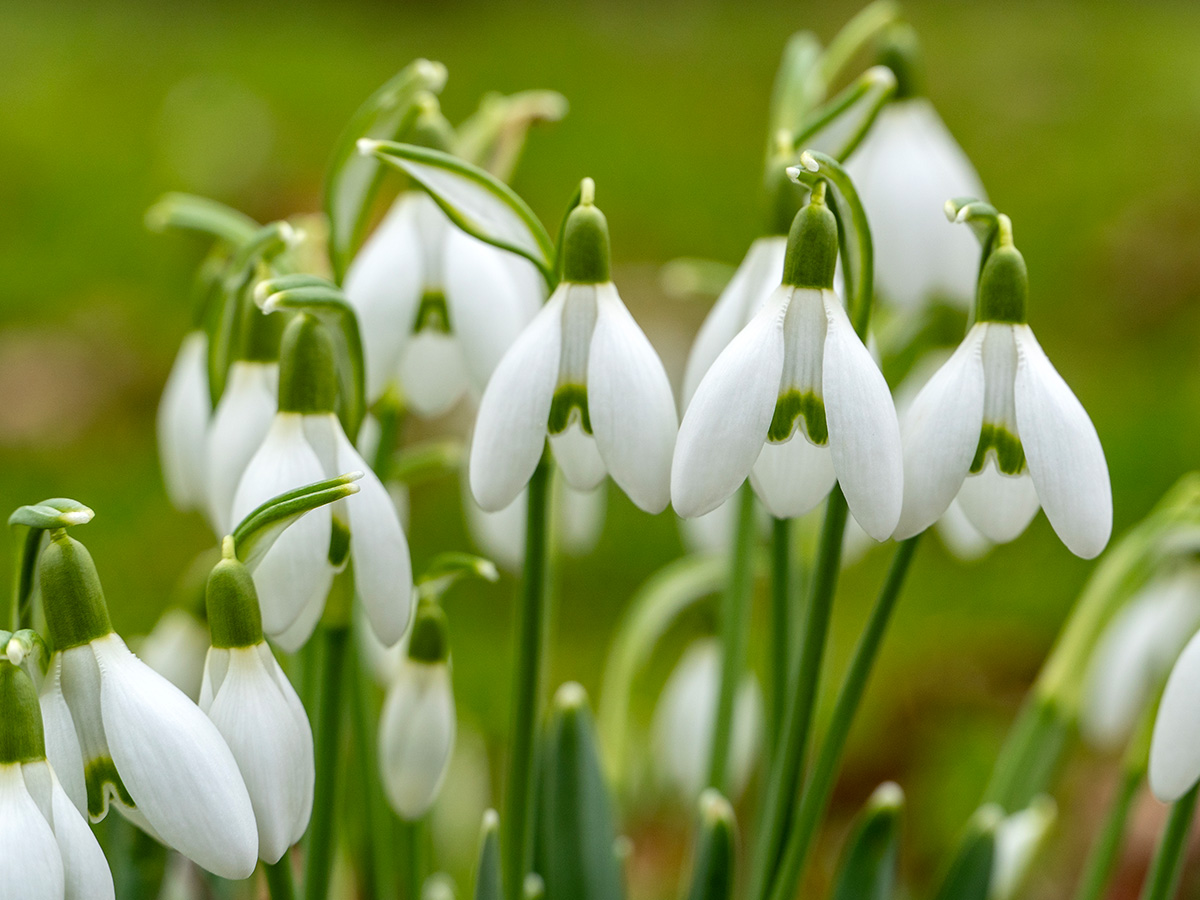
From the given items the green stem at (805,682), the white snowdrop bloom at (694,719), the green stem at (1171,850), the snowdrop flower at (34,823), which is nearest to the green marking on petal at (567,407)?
the green stem at (805,682)

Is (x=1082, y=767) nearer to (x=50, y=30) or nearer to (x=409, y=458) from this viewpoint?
(x=409, y=458)

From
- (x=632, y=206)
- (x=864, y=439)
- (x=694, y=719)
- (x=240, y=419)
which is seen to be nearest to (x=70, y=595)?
(x=240, y=419)

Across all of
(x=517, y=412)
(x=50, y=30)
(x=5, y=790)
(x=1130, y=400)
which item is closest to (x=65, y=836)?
(x=5, y=790)

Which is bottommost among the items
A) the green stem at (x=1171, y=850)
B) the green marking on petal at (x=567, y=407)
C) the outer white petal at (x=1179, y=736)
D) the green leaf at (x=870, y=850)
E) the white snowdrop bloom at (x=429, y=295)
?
the green leaf at (x=870, y=850)

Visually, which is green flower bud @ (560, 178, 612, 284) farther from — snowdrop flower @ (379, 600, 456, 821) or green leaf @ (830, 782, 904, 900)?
green leaf @ (830, 782, 904, 900)

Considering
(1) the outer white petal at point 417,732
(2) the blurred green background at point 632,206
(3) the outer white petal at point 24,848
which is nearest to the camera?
(3) the outer white petal at point 24,848

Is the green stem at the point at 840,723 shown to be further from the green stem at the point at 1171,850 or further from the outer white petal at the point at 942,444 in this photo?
the green stem at the point at 1171,850

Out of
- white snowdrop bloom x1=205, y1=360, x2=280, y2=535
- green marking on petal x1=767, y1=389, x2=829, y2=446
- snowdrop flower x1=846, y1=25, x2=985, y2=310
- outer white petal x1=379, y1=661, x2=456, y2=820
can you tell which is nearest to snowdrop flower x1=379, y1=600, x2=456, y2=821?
outer white petal x1=379, y1=661, x2=456, y2=820
